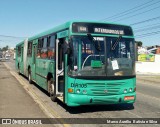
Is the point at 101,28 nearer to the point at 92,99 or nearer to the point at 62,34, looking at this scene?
the point at 62,34

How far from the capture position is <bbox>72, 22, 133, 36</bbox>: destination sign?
371 inches

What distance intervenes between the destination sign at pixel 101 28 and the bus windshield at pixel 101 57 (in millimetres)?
226

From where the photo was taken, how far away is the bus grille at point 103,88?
30.2ft

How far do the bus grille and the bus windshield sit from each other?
31 cm

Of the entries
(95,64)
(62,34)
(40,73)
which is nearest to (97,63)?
(95,64)

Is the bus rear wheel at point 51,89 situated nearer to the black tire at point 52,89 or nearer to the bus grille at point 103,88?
the black tire at point 52,89

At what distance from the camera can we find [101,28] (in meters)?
9.69

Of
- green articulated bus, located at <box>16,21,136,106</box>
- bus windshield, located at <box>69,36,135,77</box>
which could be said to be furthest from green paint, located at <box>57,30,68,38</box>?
bus windshield, located at <box>69,36,135,77</box>

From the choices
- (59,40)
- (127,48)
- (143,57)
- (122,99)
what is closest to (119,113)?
(122,99)

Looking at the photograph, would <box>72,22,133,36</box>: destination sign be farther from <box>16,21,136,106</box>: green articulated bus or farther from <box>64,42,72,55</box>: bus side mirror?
<box>64,42,72,55</box>: bus side mirror

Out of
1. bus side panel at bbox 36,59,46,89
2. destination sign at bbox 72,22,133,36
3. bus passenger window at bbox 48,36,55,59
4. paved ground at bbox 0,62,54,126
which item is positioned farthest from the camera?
bus side panel at bbox 36,59,46,89

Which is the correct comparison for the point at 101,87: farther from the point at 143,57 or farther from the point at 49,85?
the point at 143,57

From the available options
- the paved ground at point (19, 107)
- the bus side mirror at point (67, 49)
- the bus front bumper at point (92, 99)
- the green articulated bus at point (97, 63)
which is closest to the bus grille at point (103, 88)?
the green articulated bus at point (97, 63)

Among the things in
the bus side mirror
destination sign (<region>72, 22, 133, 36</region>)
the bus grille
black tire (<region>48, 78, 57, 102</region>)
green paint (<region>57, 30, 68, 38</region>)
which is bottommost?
black tire (<region>48, 78, 57, 102</region>)
